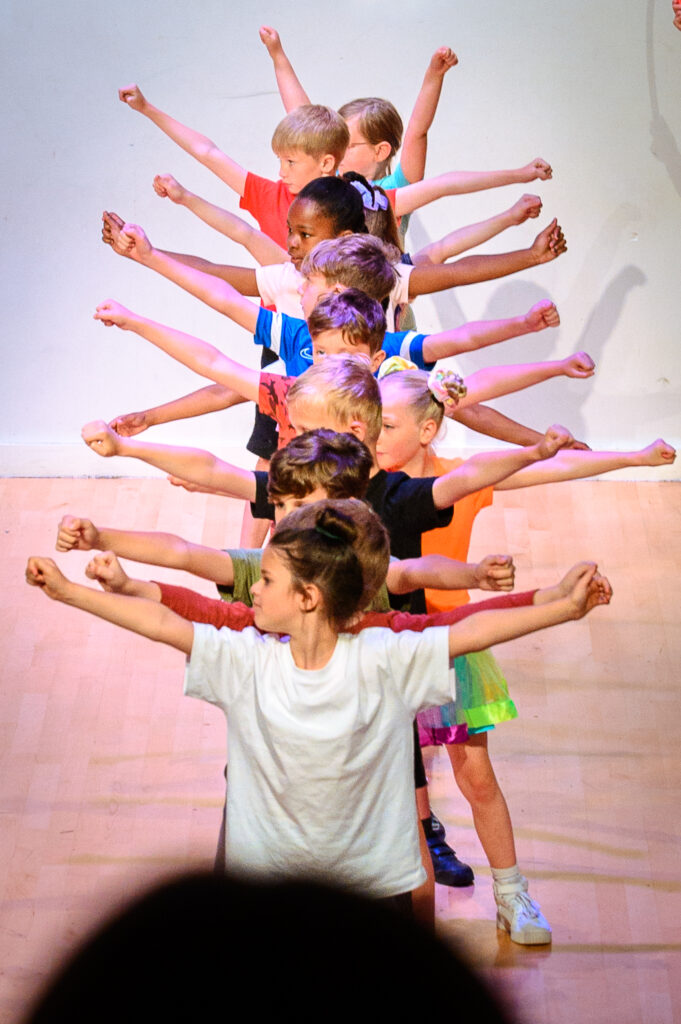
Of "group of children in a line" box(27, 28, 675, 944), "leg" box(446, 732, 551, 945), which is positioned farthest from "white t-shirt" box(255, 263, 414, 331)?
"leg" box(446, 732, 551, 945)

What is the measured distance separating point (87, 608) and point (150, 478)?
3070mm

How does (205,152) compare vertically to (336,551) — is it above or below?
above

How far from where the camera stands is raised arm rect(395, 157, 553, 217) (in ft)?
12.5

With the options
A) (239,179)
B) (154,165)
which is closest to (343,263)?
(239,179)

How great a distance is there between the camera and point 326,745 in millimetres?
1888

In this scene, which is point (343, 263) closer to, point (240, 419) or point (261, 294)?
point (261, 294)

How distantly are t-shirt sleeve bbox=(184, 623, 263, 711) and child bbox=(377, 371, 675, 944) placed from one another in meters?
0.65

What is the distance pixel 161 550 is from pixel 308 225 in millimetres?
1189

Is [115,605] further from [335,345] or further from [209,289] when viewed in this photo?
[209,289]

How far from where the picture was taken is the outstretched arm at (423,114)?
12.8 ft

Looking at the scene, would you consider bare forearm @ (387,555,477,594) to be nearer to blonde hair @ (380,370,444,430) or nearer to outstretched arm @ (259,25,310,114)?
blonde hair @ (380,370,444,430)

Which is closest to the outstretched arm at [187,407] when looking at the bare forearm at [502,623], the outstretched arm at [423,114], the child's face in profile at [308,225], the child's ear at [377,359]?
the child's face in profile at [308,225]

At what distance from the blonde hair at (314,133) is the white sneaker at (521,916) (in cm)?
193

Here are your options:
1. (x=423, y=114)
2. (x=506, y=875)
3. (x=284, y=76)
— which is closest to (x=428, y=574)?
(x=506, y=875)
